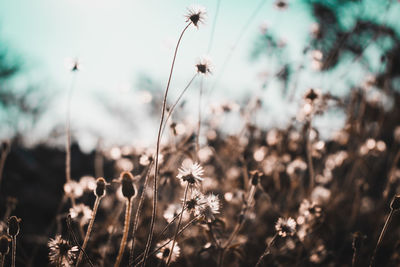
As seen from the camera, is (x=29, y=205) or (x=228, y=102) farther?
(x=29, y=205)

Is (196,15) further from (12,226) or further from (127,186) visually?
(12,226)

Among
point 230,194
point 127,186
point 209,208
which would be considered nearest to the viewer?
point 127,186

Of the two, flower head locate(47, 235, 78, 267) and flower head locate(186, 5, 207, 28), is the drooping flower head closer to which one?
flower head locate(186, 5, 207, 28)

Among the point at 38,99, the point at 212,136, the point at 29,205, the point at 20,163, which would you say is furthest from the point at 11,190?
the point at 38,99

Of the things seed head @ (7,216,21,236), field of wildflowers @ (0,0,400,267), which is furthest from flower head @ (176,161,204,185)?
seed head @ (7,216,21,236)

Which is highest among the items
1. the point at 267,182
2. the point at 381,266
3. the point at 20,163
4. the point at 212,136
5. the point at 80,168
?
the point at 80,168

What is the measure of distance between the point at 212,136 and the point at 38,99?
16.0 metres

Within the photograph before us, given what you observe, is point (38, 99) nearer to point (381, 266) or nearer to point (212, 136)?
point (212, 136)

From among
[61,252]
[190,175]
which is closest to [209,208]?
[190,175]

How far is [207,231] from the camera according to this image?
986 millimetres

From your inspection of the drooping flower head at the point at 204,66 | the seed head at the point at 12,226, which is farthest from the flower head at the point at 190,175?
the seed head at the point at 12,226

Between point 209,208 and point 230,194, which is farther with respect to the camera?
point 230,194

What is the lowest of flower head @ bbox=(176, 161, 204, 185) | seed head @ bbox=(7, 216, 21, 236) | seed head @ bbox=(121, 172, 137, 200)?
seed head @ bbox=(7, 216, 21, 236)

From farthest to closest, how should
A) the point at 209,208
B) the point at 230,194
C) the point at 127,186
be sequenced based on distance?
the point at 230,194
the point at 209,208
the point at 127,186
